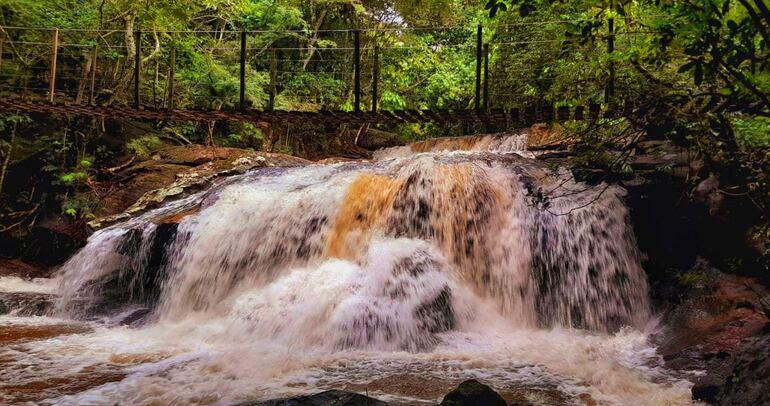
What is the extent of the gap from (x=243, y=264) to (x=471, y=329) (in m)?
3.13

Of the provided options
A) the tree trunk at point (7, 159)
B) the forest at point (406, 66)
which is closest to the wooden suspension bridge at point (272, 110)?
the forest at point (406, 66)

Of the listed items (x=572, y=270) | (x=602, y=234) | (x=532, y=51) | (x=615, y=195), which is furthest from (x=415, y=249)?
(x=532, y=51)

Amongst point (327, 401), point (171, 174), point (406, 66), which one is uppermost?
point (406, 66)

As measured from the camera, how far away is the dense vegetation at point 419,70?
2525 mm

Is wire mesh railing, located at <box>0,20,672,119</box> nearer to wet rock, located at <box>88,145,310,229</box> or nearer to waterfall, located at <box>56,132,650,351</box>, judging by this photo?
wet rock, located at <box>88,145,310,229</box>

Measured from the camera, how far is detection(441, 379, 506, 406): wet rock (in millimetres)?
2705

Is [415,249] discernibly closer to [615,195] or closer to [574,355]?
[574,355]

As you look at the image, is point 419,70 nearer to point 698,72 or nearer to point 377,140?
point 377,140

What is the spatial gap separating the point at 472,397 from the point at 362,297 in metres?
2.60

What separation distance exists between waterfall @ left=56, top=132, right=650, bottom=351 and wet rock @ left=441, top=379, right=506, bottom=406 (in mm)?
1856

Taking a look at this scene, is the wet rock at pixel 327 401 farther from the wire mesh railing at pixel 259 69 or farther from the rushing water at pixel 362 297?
the wire mesh railing at pixel 259 69

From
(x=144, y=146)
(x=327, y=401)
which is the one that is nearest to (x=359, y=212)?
(x=327, y=401)

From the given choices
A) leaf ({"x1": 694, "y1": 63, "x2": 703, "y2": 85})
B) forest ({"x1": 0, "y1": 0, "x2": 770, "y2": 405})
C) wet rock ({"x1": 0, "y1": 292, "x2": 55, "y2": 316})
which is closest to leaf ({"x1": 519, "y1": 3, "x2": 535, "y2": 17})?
forest ({"x1": 0, "y1": 0, "x2": 770, "y2": 405})

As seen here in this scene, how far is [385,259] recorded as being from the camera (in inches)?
227
